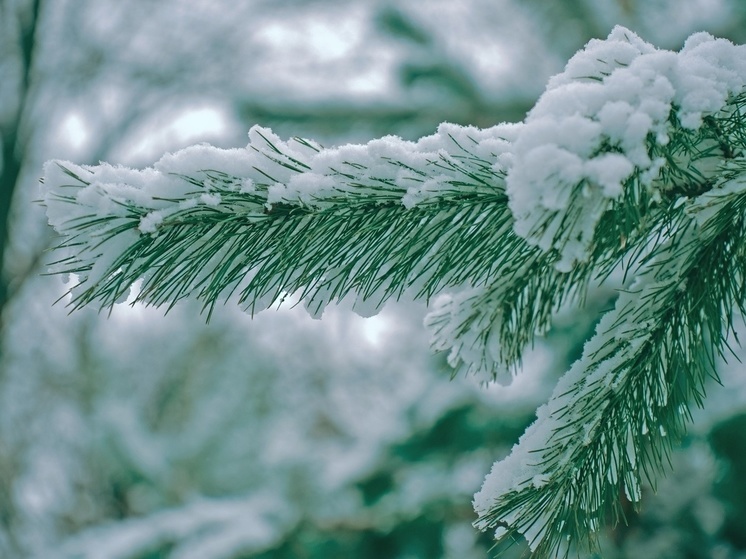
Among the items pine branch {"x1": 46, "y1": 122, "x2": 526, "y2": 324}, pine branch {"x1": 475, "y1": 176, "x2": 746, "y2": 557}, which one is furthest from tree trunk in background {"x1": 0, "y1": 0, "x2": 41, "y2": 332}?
pine branch {"x1": 475, "y1": 176, "x2": 746, "y2": 557}

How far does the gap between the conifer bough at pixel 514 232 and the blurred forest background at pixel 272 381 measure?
1.16 ft

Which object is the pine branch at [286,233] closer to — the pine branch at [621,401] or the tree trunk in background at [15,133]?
the pine branch at [621,401]

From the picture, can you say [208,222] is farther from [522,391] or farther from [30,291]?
[30,291]

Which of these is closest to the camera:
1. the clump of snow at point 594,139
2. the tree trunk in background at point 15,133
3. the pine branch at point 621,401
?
the clump of snow at point 594,139

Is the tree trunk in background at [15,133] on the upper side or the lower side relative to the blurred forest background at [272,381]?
upper

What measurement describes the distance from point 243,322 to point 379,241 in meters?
8.23

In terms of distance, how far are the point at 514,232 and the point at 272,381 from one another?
28.4 ft

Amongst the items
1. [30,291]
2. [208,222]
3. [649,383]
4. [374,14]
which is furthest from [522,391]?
[30,291]

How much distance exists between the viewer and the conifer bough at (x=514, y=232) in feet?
1.85

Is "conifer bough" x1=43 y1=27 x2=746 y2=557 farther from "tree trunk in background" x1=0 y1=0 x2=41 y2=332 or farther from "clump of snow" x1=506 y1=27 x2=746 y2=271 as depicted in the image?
"tree trunk in background" x1=0 y1=0 x2=41 y2=332

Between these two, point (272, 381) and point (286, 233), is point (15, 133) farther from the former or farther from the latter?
point (286, 233)

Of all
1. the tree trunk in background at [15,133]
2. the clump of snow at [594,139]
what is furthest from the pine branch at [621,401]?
the tree trunk in background at [15,133]

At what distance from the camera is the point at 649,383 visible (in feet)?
2.14

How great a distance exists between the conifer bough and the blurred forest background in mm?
355
